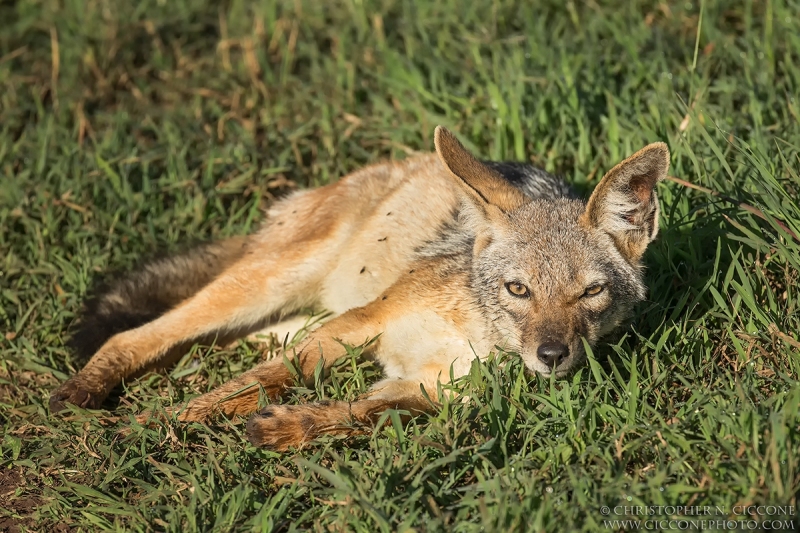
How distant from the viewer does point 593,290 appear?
402 cm

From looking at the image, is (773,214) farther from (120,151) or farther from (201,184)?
(120,151)

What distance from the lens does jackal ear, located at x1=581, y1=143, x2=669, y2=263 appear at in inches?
155

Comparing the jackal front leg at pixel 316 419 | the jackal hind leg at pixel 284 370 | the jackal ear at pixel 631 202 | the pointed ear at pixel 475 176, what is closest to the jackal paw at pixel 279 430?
the jackal front leg at pixel 316 419

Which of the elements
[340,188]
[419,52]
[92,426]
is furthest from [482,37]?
[92,426]

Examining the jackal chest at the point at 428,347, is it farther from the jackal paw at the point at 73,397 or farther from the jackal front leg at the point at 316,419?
the jackal paw at the point at 73,397

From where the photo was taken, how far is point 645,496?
10.9 feet

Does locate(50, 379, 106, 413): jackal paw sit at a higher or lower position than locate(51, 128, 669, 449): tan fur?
lower

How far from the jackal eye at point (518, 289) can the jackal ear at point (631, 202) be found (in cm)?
47

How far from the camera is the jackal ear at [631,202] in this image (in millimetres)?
3939

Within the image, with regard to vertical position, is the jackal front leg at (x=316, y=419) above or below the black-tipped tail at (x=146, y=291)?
below

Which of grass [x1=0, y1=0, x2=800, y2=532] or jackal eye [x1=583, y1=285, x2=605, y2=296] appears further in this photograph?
jackal eye [x1=583, y1=285, x2=605, y2=296]

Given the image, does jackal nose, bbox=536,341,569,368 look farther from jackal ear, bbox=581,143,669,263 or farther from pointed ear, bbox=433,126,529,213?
pointed ear, bbox=433,126,529,213

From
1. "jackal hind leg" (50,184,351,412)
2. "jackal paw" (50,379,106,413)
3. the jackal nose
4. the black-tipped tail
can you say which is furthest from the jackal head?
"jackal paw" (50,379,106,413)

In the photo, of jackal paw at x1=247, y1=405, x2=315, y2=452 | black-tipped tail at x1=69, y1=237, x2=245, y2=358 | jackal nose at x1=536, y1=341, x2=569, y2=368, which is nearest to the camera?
jackal nose at x1=536, y1=341, x2=569, y2=368
